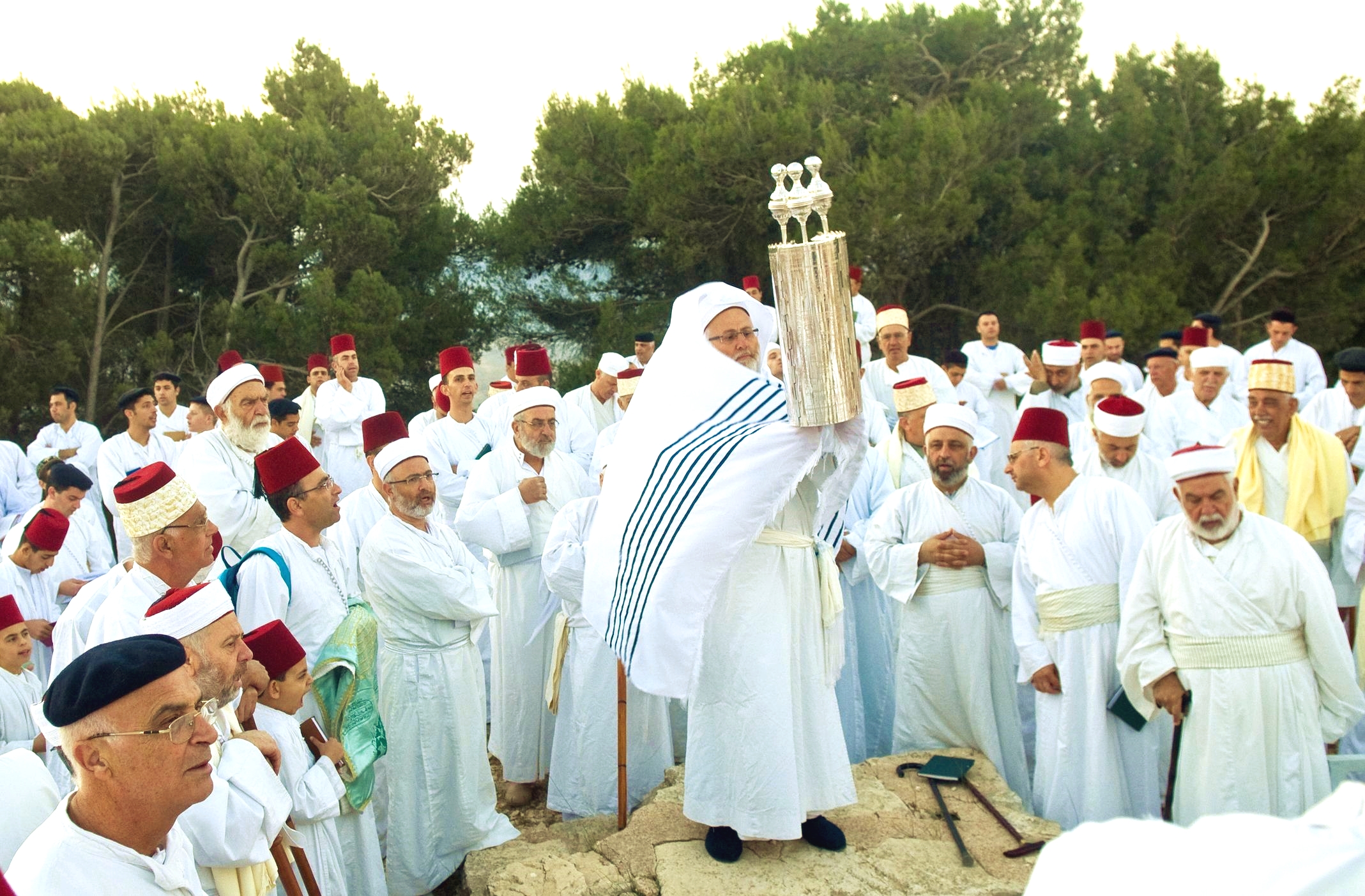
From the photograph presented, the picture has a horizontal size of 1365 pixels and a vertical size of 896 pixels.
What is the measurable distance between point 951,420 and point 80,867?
425cm

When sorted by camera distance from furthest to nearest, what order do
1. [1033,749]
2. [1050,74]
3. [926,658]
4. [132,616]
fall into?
[1050,74], [1033,749], [926,658], [132,616]

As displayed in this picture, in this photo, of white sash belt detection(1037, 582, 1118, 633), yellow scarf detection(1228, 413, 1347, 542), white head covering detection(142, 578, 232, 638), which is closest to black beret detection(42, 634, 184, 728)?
Answer: white head covering detection(142, 578, 232, 638)

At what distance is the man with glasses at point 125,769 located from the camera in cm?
229

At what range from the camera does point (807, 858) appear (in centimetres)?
396

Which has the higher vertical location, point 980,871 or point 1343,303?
point 1343,303

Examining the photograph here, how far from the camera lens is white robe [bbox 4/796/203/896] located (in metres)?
2.21

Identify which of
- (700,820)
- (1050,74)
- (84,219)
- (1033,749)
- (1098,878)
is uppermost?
(1050,74)

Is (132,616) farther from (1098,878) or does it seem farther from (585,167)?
(585,167)

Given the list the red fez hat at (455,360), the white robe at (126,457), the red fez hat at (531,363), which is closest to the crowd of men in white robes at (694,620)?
the red fez hat at (531,363)

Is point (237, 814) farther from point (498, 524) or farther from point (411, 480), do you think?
point (498, 524)

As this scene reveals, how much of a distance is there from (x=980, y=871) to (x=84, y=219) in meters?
16.1

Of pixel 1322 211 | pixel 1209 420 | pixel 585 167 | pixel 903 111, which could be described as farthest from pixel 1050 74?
pixel 1209 420

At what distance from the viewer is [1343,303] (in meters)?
15.3

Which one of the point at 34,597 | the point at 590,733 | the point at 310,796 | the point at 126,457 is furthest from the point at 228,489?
the point at 126,457
